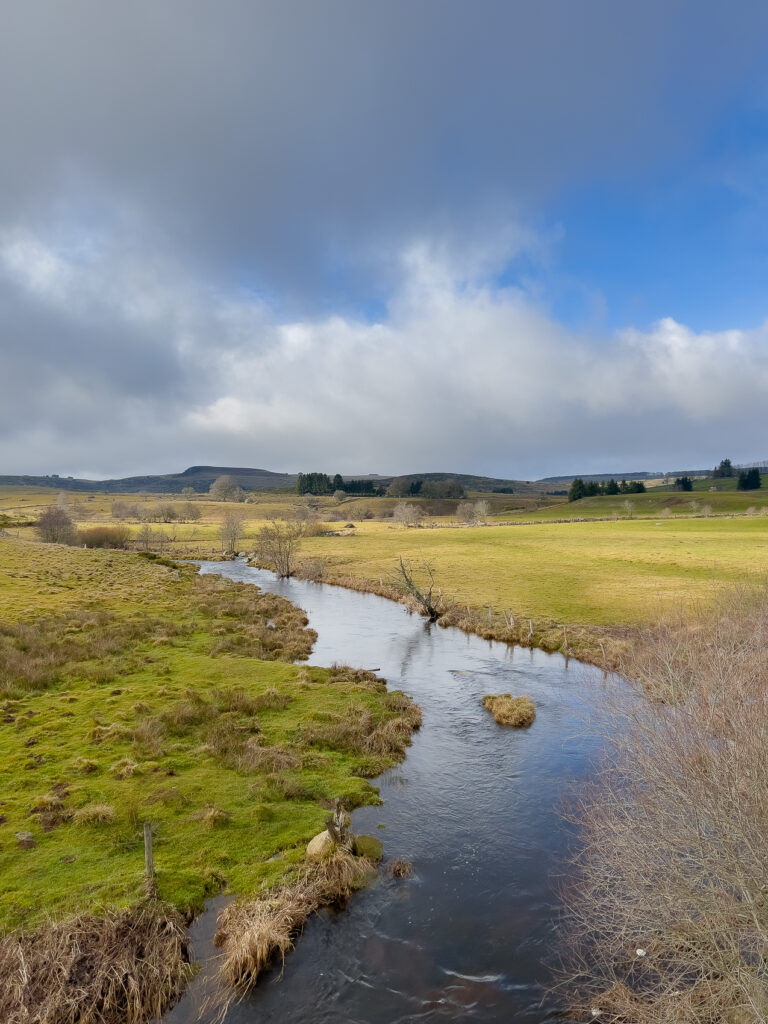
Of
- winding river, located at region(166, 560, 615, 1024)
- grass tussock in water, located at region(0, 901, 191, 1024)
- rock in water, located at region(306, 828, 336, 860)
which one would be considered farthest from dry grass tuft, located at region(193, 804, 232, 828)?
grass tussock in water, located at region(0, 901, 191, 1024)

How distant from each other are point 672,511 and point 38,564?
185056 millimetres

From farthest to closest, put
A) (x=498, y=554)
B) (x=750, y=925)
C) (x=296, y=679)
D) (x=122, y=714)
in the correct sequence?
(x=498, y=554), (x=296, y=679), (x=122, y=714), (x=750, y=925)

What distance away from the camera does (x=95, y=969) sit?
11.5 m

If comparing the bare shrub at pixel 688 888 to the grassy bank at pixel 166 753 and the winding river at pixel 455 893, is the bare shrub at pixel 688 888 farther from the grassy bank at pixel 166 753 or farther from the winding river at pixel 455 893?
the grassy bank at pixel 166 753

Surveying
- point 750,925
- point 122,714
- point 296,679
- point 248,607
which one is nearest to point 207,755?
point 122,714

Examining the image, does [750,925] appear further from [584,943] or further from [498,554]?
[498,554]

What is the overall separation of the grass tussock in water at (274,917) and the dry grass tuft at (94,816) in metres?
5.83

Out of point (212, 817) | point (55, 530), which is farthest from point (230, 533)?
point (212, 817)

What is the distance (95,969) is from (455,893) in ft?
29.1

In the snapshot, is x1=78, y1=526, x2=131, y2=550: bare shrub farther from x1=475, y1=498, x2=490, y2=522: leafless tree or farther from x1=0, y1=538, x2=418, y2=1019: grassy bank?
x1=475, y1=498, x2=490, y2=522: leafless tree

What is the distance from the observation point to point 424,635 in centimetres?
4716

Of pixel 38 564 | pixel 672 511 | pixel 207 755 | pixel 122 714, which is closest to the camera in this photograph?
pixel 207 755

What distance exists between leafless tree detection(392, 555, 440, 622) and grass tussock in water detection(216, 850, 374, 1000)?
35.2 meters

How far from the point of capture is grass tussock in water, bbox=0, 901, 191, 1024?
10.6 m
